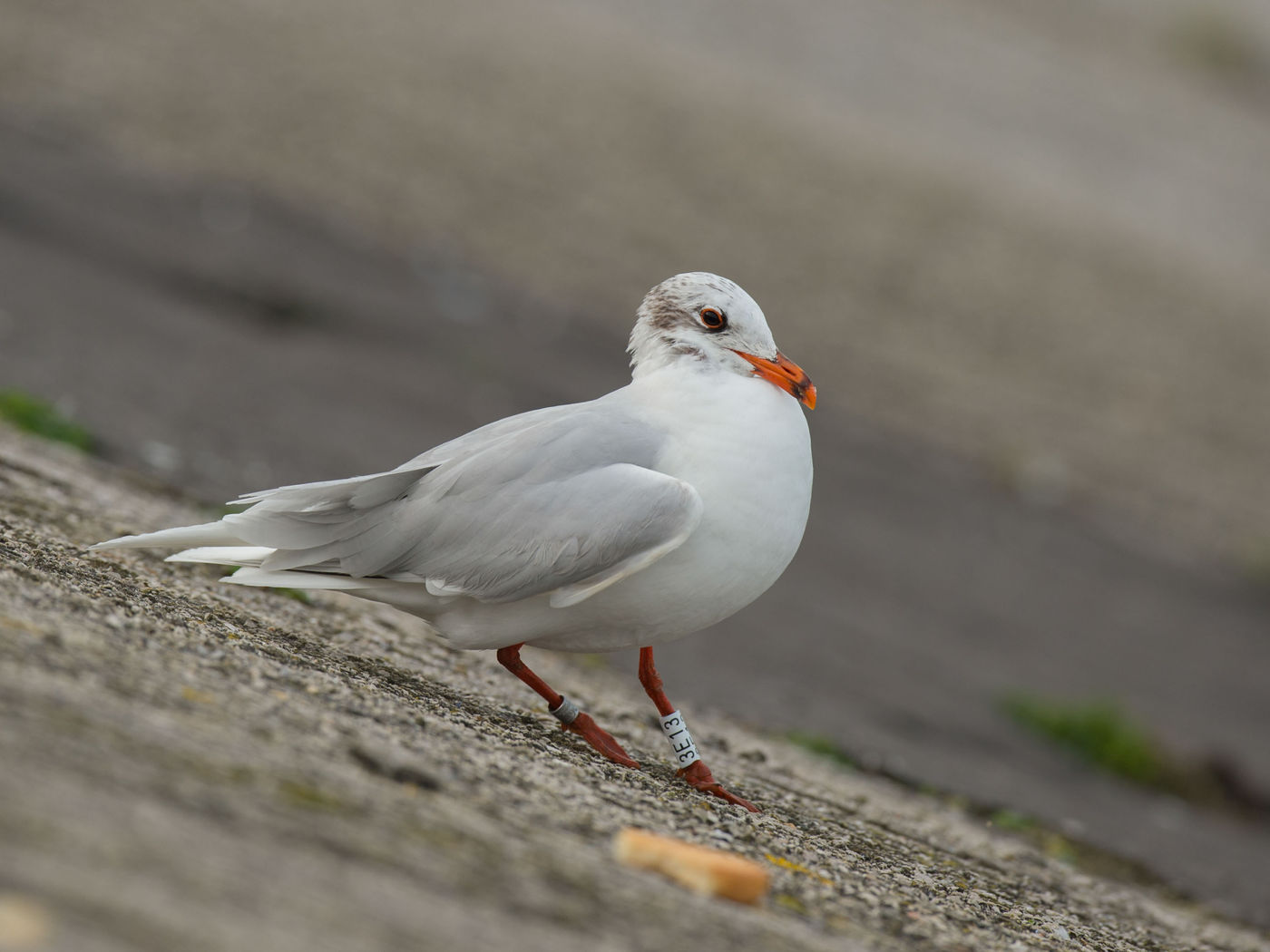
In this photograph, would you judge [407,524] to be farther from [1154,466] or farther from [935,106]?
[935,106]

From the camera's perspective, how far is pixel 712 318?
5535 millimetres

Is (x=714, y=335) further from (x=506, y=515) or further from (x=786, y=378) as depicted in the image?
(x=506, y=515)

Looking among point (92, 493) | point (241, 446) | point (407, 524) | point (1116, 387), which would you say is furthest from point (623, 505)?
point (1116, 387)

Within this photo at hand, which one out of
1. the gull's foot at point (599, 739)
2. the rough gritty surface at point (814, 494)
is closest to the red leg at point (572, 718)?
the gull's foot at point (599, 739)

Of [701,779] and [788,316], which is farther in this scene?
[788,316]

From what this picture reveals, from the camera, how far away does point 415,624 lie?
745 cm

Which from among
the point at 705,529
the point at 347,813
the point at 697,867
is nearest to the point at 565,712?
the point at 705,529

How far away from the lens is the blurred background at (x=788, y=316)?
34.4ft

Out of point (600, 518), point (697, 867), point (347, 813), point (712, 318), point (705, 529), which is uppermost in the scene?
point (712, 318)

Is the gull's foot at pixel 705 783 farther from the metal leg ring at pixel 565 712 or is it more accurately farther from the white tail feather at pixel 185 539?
the white tail feather at pixel 185 539

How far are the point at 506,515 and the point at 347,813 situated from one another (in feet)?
5.88

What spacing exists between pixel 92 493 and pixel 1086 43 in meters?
28.8

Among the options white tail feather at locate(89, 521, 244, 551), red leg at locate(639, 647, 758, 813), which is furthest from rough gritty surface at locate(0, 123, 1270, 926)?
white tail feather at locate(89, 521, 244, 551)

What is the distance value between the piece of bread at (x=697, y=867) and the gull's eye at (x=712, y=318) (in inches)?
87.5
